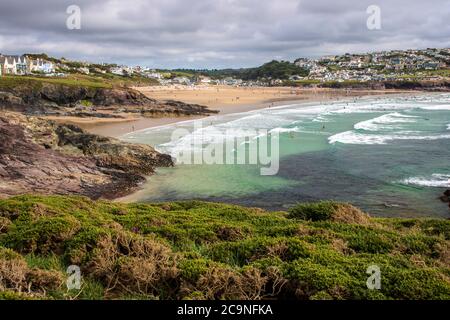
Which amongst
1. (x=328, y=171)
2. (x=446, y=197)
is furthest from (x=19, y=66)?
(x=446, y=197)

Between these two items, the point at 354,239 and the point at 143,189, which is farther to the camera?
the point at 143,189

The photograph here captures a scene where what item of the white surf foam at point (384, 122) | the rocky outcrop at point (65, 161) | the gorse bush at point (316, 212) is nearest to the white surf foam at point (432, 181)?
the gorse bush at point (316, 212)

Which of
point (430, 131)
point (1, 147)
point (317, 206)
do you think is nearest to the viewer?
point (317, 206)

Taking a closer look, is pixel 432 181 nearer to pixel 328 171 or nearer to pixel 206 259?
pixel 328 171

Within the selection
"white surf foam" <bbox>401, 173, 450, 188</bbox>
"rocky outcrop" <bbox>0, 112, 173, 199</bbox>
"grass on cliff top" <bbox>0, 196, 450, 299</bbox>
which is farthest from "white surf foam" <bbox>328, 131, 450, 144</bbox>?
"grass on cliff top" <bbox>0, 196, 450, 299</bbox>

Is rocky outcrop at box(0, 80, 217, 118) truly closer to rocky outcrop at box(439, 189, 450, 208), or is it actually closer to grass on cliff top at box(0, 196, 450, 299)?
rocky outcrop at box(439, 189, 450, 208)
